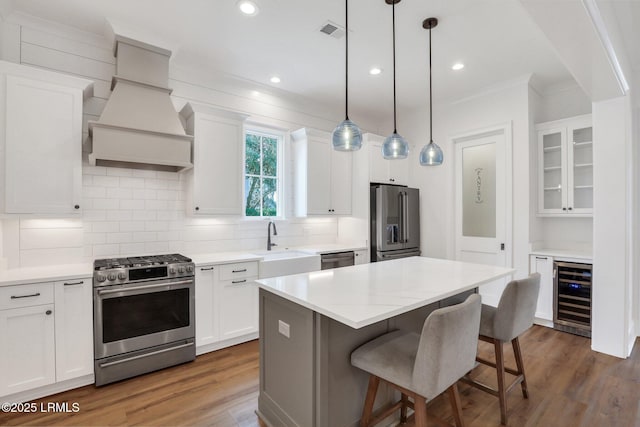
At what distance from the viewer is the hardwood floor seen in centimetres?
211

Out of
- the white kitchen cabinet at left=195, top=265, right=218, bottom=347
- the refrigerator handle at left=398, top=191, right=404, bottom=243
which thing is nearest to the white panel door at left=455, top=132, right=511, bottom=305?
the refrigerator handle at left=398, top=191, right=404, bottom=243

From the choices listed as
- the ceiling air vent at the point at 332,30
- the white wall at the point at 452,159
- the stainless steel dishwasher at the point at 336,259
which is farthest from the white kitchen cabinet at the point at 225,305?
the white wall at the point at 452,159

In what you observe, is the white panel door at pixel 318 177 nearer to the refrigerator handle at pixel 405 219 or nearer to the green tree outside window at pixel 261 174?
the green tree outside window at pixel 261 174

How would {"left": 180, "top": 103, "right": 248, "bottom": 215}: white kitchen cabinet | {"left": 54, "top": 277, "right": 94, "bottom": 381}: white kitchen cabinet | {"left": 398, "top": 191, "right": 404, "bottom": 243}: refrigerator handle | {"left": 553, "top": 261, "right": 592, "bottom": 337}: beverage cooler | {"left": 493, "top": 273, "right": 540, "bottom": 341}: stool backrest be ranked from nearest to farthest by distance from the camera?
{"left": 493, "top": 273, "right": 540, "bottom": 341}: stool backrest, {"left": 54, "top": 277, "right": 94, "bottom": 381}: white kitchen cabinet, {"left": 180, "top": 103, "right": 248, "bottom": 215}: white kitchen cabinet, {"left": 553, "top": 261, "right": 592, "bottom": 337}: beverage cooler, {"left": 398, "top": 191, "right": 404, "bottom": 243}: refrigerator handle

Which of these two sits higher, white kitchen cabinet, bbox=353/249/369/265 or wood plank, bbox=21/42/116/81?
wood plank, bbox=21/42/116/81

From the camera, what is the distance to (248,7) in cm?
255

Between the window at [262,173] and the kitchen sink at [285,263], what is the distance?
2.12ft

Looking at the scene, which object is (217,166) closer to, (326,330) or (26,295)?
(26,295)

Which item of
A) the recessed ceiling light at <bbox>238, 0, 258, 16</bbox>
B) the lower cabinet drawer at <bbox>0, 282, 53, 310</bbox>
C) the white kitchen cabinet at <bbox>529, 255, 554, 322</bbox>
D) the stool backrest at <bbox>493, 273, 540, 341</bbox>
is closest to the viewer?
the stool backrest at <bbox>493, 273, 540, 341</bbox>

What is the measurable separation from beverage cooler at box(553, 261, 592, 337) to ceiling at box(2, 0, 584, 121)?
2.32 metres

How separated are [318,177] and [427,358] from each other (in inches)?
125

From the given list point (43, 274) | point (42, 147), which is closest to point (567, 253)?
point (43, 274)

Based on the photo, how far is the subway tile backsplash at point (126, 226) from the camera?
279 cm

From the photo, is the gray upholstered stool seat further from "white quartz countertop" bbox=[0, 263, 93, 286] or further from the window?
the window
